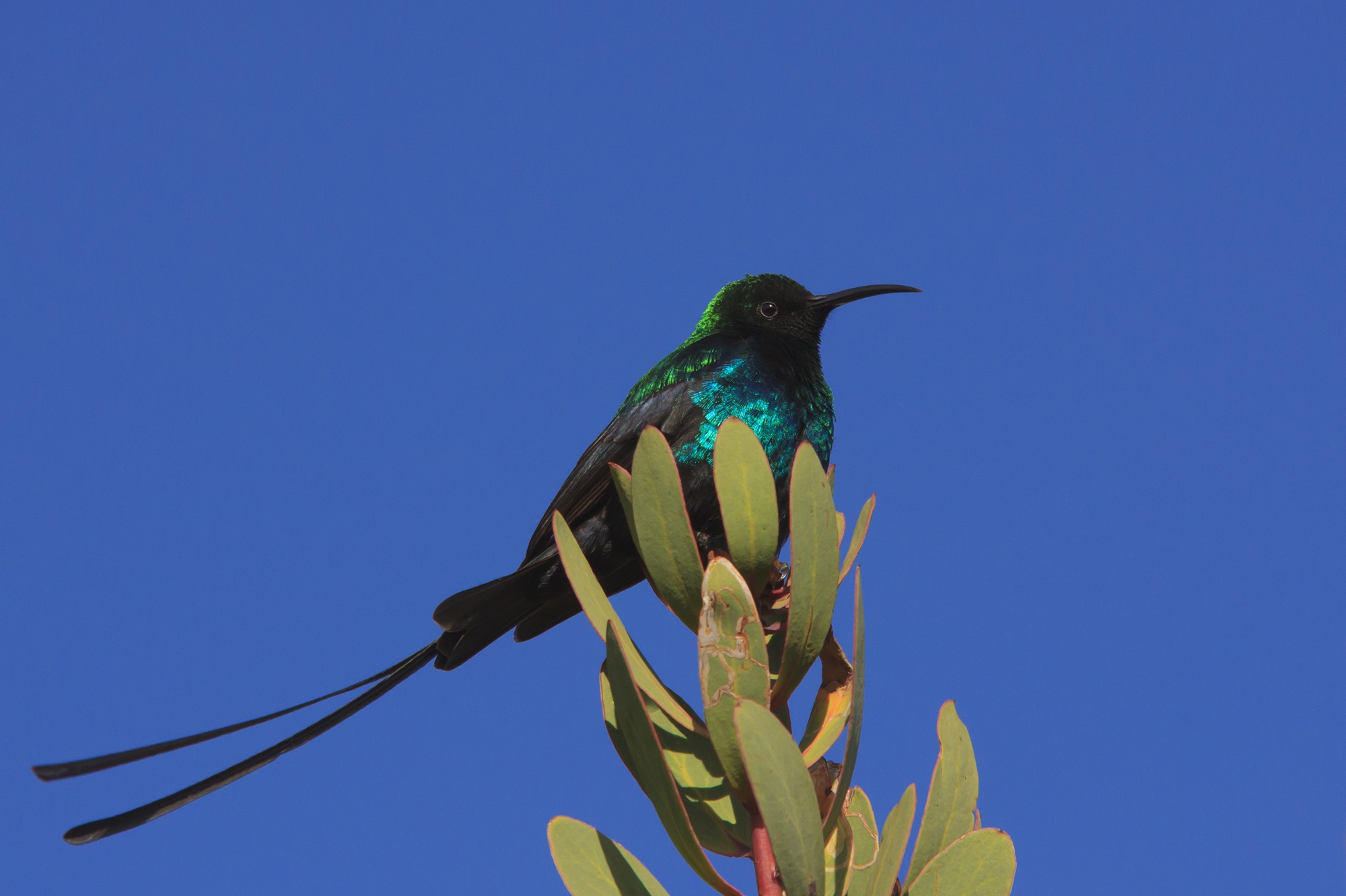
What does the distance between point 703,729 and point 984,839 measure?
20.4 inches

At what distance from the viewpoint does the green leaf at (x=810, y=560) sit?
1.91 metres

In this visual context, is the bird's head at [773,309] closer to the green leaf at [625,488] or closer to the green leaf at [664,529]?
the green leaf at [625,488]

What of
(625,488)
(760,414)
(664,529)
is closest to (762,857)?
(664,529)

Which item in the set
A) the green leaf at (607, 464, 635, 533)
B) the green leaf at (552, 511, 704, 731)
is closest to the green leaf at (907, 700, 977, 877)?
the green leaf at (552, 511, 704, 731)

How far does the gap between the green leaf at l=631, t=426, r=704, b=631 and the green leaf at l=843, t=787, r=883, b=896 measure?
419mm

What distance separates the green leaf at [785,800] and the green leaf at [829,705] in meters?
0.29

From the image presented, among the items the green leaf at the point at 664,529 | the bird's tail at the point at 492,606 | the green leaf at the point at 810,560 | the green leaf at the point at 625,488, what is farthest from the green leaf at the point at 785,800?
the bird's tail at the point at 492,606

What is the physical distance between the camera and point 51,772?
153cm

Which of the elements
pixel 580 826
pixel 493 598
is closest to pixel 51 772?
pixel 580 826

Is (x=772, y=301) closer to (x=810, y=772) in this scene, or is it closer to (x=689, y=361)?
(x=689, y=361)

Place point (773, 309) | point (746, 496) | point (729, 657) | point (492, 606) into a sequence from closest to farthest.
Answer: point (729, 657) < point (746, 496) < point (492, 606) < point (773, 309)

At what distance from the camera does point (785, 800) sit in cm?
160

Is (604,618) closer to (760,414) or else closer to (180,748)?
(180,748)

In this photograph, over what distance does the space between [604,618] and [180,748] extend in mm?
700
